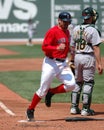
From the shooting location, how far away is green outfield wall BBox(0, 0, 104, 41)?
40969 mm

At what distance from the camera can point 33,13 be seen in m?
41.5

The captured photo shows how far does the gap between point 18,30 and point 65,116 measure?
31346mm

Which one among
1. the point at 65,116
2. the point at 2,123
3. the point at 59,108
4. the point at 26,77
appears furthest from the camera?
the point at 26,77

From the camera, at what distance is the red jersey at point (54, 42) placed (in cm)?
911

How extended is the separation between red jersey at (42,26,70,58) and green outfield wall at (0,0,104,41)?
31694mm

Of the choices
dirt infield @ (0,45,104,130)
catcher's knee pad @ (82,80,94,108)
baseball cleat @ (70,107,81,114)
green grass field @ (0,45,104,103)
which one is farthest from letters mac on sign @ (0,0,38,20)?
catcher's knee pad @ (82,80,94,108)

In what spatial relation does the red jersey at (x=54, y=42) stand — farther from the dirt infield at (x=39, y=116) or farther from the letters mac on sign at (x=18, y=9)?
the letters mac on sign at (x=18, y=9)

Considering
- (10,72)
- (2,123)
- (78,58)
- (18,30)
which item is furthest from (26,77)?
(18,30)

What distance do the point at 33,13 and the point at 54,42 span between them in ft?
107

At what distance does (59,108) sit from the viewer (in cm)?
1120

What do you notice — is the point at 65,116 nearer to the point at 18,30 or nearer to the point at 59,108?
the point at 59,108

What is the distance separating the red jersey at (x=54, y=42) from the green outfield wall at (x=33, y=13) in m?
31.7

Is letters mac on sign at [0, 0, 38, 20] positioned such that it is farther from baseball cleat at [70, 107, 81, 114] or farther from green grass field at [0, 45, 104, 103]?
baseball cleat at [70, 107, 81, 114]

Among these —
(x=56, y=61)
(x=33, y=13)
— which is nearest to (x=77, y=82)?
(x=56, y=61)
